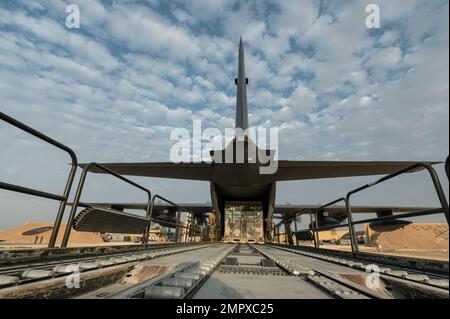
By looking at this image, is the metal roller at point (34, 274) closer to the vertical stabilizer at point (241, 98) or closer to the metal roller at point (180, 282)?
the metal roller at point (180, 282)

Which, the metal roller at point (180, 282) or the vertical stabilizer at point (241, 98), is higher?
the vertical stabilizer at point (241, 98)

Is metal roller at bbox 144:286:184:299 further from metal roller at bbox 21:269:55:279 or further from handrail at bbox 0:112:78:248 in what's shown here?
handrail at bbox 0:112:78:248

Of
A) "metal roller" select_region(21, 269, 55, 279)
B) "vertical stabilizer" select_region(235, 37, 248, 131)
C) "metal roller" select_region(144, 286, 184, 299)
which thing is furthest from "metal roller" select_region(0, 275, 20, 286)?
"vertical stabilizer" select_region(235, 37, 248, 131)

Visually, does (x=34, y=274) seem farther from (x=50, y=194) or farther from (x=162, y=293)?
(x=50, y=194)

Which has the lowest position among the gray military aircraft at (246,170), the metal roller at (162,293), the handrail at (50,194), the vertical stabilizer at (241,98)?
the metal roller at (162,293)

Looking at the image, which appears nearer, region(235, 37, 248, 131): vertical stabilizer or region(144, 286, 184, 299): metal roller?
region(144, 286, 184, 299): metal roller

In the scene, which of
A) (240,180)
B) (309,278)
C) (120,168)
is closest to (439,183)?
(309,278)

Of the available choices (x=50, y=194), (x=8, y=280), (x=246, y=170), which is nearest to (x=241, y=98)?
(x=246, y=170)

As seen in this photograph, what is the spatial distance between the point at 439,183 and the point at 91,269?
3.68 m

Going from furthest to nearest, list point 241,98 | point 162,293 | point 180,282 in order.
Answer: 1. point 241,98
2. point 180,282
3. point 162,293

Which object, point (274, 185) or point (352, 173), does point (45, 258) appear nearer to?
point (274, 185)

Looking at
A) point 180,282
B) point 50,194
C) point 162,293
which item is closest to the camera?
point 162,293

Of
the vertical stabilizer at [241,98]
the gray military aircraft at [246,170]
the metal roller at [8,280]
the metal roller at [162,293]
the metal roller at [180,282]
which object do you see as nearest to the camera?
the metal roller at [162,293]

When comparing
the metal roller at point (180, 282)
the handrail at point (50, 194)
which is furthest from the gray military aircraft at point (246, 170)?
the metal roller at point (180, 282)
